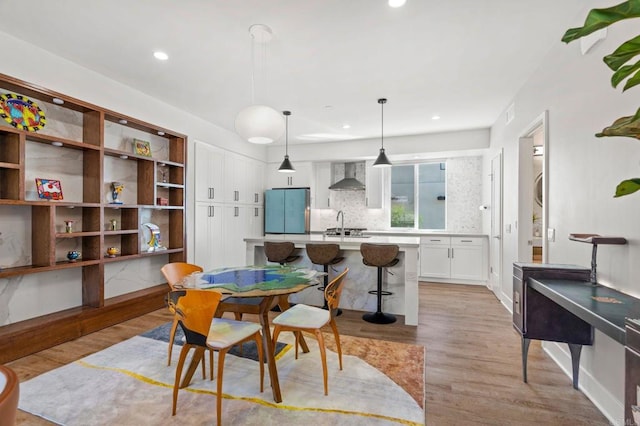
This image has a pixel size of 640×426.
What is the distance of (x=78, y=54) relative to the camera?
3.11 metres

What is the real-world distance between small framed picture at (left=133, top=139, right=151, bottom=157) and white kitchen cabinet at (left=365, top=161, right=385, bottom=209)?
406cm

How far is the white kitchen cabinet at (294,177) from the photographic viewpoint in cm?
682

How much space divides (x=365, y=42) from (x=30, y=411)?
12.1 ft

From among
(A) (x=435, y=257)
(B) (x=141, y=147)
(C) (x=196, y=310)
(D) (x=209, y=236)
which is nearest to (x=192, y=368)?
(C) (x=196, y=310)

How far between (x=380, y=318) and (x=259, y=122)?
2.60 meters

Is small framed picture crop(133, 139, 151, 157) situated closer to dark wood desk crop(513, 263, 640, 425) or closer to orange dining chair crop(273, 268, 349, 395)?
orange dining chair crop(273, 268, 349, 395)

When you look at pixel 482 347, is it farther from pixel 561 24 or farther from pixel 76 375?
pixel 76 375

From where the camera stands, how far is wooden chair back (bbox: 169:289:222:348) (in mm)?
1770

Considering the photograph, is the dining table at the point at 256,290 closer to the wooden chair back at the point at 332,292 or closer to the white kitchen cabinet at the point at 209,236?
the wooden chair back at the point at 332,292

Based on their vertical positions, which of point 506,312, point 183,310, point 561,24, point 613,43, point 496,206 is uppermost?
point 561,24

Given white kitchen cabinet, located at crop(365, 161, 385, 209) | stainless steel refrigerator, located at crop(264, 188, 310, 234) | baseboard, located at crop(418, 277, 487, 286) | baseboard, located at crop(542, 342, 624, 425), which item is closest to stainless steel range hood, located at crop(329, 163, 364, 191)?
white kitchen cabinet, located at crop(365, 161, 385, 209)

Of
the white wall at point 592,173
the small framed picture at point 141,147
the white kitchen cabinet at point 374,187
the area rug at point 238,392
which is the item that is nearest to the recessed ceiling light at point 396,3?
the white wall at point 592,173

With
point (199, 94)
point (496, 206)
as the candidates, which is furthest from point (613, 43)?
point (199, 94)

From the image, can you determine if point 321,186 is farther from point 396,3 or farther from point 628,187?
point 628,187
